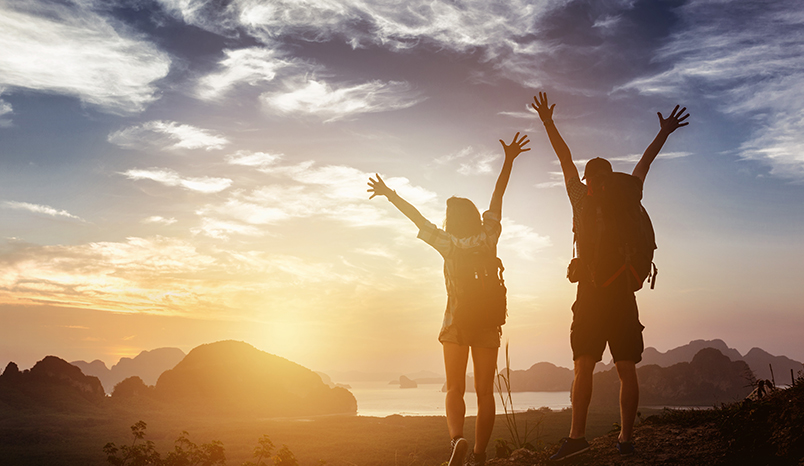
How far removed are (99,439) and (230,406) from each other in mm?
67471

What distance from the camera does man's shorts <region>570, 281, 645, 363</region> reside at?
12.7 feet

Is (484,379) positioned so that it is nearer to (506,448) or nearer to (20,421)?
(506,448)

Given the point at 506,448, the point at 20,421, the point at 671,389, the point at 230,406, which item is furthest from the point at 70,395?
the point at 671,389

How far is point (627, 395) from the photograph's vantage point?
3785 millimetres

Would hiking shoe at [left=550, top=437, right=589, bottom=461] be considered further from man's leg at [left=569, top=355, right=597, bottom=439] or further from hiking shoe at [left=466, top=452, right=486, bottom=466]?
hiking shoe at [left=466, top=452, right=486, bottom=466]

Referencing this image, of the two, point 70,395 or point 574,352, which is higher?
point 574,352

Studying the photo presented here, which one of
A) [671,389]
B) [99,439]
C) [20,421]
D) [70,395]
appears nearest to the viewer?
[99,439]

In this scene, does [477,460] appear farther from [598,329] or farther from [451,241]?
[451,241]

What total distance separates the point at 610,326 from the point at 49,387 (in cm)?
18930

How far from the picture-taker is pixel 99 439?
108938mm

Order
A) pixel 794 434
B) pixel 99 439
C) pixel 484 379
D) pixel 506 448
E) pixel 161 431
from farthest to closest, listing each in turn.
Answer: pixel 161 431 → pixel 99 439 → pixel 506 448 → pixel 484 379 → pixel 794 434

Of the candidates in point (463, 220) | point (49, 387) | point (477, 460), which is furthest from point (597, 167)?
point (49, 387)

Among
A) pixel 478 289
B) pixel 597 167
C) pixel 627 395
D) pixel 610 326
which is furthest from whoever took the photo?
pixel 478 289

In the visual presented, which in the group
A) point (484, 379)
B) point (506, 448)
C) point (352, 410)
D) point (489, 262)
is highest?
point (489, 262)
